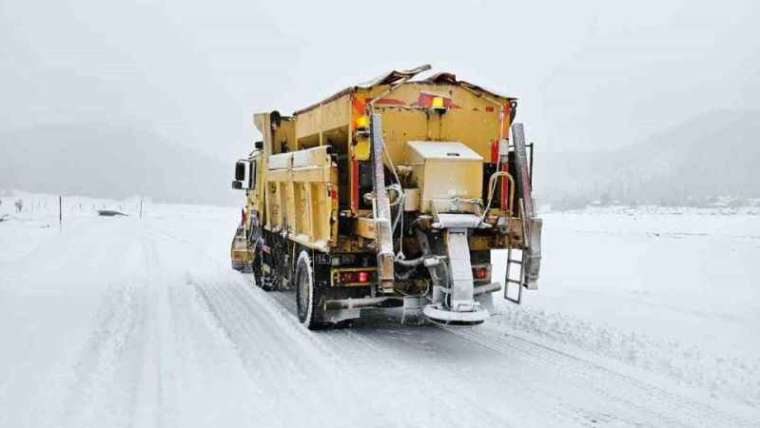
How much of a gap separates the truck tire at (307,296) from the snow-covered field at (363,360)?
0.60ft

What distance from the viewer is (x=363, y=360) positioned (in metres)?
6.79

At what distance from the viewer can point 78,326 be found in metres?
8.20

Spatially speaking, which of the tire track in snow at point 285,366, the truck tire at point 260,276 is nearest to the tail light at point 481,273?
the tire track in snow at point 285,366

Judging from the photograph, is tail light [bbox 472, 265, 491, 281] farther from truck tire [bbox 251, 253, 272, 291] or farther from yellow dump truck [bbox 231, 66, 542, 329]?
truck tire [bbox 251, 253, 272, 291]

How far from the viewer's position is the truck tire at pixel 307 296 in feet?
26.1

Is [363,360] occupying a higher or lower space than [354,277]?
lower

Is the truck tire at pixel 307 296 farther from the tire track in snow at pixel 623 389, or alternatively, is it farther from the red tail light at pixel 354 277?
the tire track in snow at pixel 623 389

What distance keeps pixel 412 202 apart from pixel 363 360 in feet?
6.15

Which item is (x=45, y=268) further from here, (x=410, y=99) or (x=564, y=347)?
(x=564, y=347)

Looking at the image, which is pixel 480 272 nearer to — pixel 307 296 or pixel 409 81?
pixel 307 296

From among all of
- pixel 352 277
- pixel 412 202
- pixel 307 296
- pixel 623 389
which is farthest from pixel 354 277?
pixel 623 389

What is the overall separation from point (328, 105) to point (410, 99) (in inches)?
46.5

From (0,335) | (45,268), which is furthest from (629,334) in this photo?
(45,268)

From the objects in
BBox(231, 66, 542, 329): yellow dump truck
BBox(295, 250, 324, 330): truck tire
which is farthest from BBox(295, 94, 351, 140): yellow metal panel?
BBox(295, 250, 324, 330): truck tire
